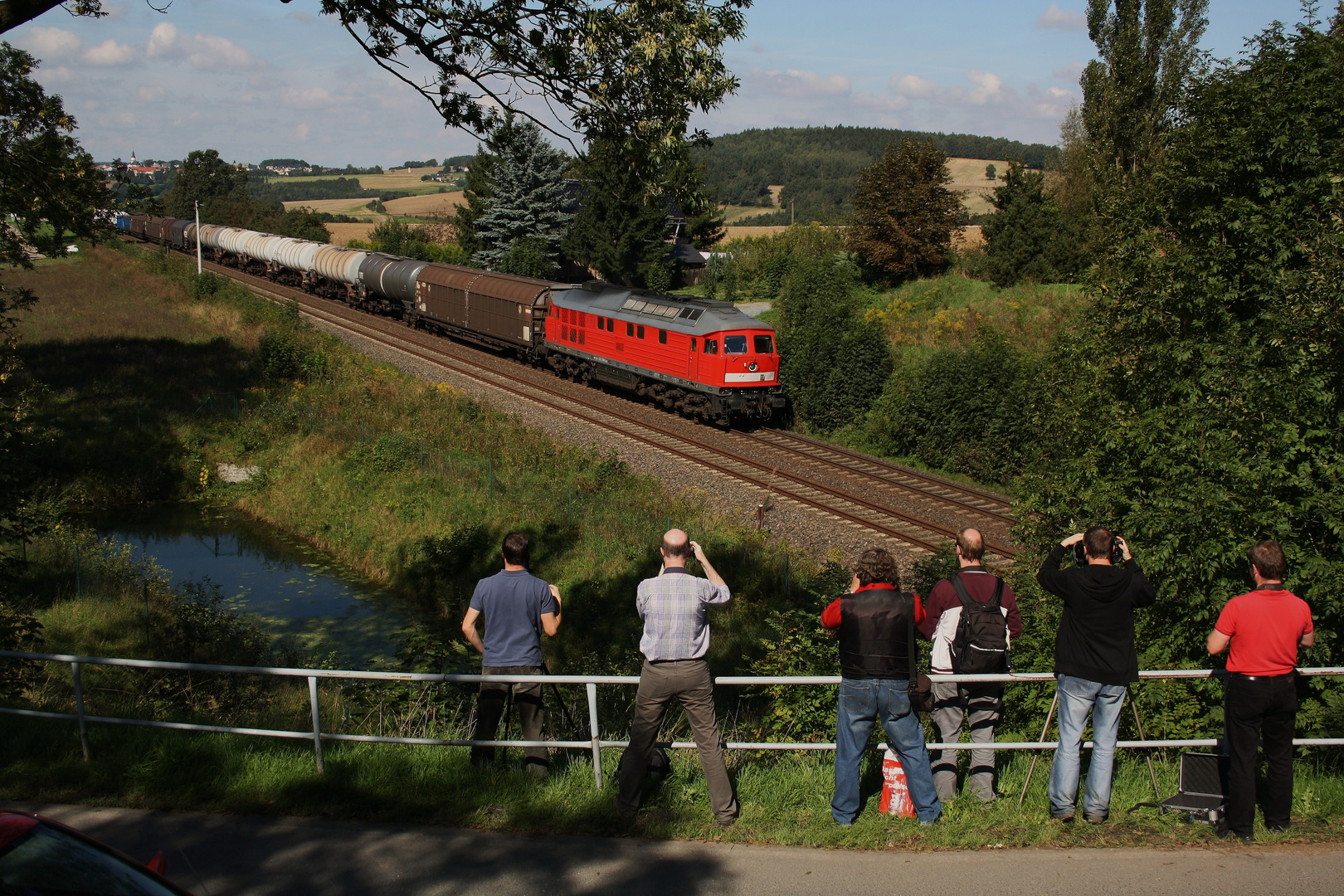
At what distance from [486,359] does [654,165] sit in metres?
25.8

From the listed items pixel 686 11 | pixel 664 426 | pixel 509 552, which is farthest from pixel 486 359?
pixel 509 552

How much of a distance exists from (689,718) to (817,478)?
620 inches

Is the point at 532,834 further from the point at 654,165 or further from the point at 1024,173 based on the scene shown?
the point at 1024,173

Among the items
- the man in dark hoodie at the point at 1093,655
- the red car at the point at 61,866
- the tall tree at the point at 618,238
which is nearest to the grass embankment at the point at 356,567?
the man in dark hoodie at the point at 1093,655

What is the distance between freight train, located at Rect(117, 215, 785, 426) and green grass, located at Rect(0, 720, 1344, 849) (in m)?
18.9

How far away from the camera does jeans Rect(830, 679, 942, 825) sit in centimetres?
574

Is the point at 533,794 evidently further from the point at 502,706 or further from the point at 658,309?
the point at 658,309

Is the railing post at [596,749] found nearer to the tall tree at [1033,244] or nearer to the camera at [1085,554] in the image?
the camera at [1085,554]

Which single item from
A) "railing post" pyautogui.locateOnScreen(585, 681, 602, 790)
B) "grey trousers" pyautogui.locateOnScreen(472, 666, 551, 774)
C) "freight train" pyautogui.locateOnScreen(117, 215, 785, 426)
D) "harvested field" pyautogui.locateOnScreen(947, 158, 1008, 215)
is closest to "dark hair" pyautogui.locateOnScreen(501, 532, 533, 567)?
"grey trousers" pyautogui.locateOnScreen(472, 666, 551, 774)

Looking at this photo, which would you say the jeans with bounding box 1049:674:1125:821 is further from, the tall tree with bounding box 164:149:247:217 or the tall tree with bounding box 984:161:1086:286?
the tall tree with bounding box 164:149:247:217

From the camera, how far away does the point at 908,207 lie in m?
38.7

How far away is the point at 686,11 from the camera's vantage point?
9469mm

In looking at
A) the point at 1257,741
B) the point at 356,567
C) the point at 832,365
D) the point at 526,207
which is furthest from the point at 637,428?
the point at 526,207

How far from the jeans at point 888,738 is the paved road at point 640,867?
35cm
